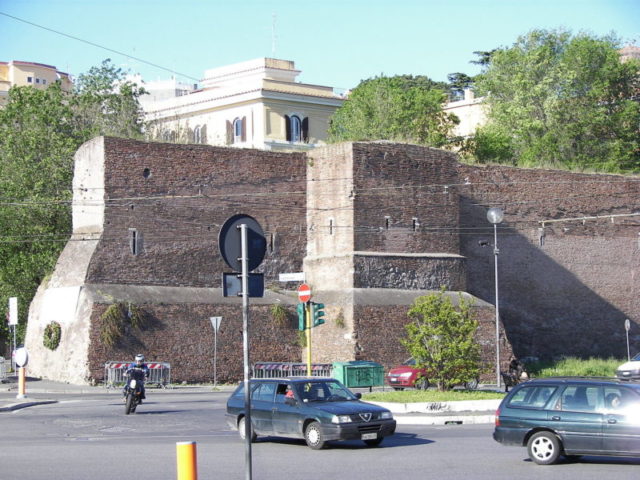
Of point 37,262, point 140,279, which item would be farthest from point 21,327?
point 140,279

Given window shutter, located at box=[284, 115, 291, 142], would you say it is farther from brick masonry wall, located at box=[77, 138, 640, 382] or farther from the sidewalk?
the sidewalk

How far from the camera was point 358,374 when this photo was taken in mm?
35125

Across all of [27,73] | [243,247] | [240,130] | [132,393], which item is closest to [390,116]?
[240,130]

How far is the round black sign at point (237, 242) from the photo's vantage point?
12.6 meters

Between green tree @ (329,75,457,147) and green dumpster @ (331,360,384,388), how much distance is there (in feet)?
82.8

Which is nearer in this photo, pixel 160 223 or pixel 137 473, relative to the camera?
pixel 137 473

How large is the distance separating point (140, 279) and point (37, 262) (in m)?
8.69

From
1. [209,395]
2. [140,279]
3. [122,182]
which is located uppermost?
[122,182]

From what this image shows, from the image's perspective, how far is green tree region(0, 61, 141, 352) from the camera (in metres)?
46.7

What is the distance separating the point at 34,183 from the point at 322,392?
32.1m

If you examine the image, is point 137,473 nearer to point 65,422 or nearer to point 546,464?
point 546,464

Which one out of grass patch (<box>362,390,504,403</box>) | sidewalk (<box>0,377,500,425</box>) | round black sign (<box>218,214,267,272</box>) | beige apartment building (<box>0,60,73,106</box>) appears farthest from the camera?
beige apartment building (<box>0,60,73,106</box>)

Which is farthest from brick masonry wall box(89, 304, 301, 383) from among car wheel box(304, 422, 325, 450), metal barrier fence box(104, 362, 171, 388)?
car wheel box(304, 422, 325, 450)

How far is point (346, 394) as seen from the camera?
20484mm
